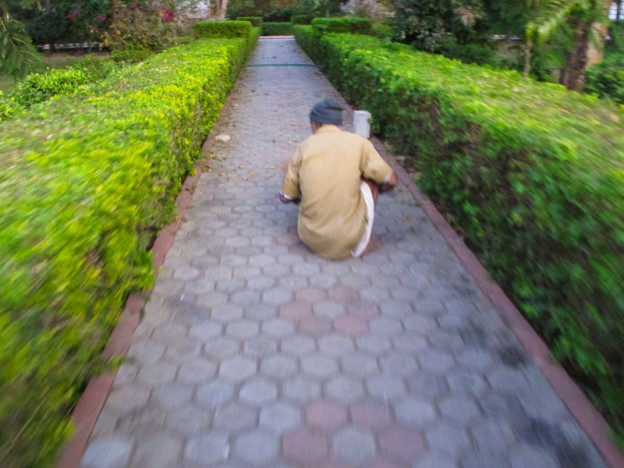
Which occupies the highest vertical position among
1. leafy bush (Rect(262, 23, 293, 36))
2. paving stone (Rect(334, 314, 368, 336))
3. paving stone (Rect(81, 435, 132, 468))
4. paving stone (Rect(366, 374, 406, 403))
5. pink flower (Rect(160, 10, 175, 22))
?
pink flower (Rect(160, 10, 175, 22))

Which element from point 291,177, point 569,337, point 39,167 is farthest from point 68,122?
point 569,337

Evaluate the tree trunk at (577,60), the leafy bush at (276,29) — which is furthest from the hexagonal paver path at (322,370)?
the leafy bush at (276,29)

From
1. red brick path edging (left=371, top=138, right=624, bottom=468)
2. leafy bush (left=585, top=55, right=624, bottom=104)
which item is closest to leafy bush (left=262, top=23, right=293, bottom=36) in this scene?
leafy bush (left=585, top=55, right=624, bottom=104)

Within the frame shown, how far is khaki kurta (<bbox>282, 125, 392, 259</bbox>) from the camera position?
445cm

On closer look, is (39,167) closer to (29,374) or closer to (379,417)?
Result: (29,374)

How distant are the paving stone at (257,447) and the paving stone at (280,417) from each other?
0.22 feet

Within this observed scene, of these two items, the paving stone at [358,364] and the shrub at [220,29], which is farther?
the shrub at [220,29]

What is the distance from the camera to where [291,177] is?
467 centimetres

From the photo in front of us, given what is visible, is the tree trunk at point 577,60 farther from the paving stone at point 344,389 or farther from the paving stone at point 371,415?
the paving stone at point 371,415

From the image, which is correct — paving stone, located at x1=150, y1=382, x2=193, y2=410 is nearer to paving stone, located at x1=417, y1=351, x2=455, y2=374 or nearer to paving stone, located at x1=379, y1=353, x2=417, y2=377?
paving stone, located at x1=379, y1=353, x2=417, y2=377

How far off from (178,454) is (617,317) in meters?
2.15

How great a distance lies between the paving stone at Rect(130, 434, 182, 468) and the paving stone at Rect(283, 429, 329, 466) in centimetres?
53

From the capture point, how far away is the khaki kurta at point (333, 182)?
4449 millimetres

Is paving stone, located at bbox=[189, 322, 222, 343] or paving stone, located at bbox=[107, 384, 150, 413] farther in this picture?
paving stone, located at bbox=[189, 322, 222, 343]
